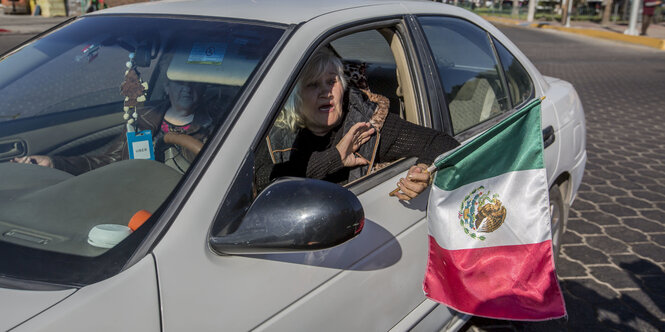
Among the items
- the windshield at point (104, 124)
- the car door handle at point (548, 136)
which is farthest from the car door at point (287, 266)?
the car door handle at point (548, 136)

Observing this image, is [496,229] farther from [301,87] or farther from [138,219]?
[138,219]

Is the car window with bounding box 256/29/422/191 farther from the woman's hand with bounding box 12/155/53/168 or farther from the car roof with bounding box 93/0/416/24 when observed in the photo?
the woman's hand with bounding box 12/155/53/168

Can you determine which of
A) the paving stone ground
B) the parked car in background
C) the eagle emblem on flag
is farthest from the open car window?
the parked car in background

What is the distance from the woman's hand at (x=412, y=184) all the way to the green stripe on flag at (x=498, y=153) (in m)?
0.07

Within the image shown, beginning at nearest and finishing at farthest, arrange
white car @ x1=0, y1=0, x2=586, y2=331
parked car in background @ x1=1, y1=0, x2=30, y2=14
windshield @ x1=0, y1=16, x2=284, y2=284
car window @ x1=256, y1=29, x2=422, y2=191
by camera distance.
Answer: white car @ x1=0, y1=0, x2=586, y2=331 < windshield @ x1=0, y1=16, x2=284, y2=284 < car window @ x1=256, y1=29, x2=422, y2=191 < parked car in background @ x1=1, y1=0, x2=30, y2=14

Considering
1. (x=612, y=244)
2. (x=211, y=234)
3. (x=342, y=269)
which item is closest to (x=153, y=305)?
(x=211, y=234)

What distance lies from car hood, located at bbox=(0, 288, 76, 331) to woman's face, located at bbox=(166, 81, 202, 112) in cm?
82

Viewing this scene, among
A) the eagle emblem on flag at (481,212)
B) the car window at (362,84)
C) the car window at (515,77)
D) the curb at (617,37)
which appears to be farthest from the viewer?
the curb at (617,37)

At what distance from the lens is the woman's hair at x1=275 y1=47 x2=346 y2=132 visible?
2518mm


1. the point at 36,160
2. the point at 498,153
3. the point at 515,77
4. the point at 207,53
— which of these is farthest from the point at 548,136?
the point at 36,160

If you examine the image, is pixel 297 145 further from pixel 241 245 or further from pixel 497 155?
pixel 241 245

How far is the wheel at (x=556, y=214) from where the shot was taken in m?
3.52

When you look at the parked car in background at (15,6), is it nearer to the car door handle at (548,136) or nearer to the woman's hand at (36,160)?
the woman's hand at (36,160)

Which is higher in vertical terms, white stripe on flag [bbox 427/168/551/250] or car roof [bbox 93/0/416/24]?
car roof [bbox 93/0/416/24]
